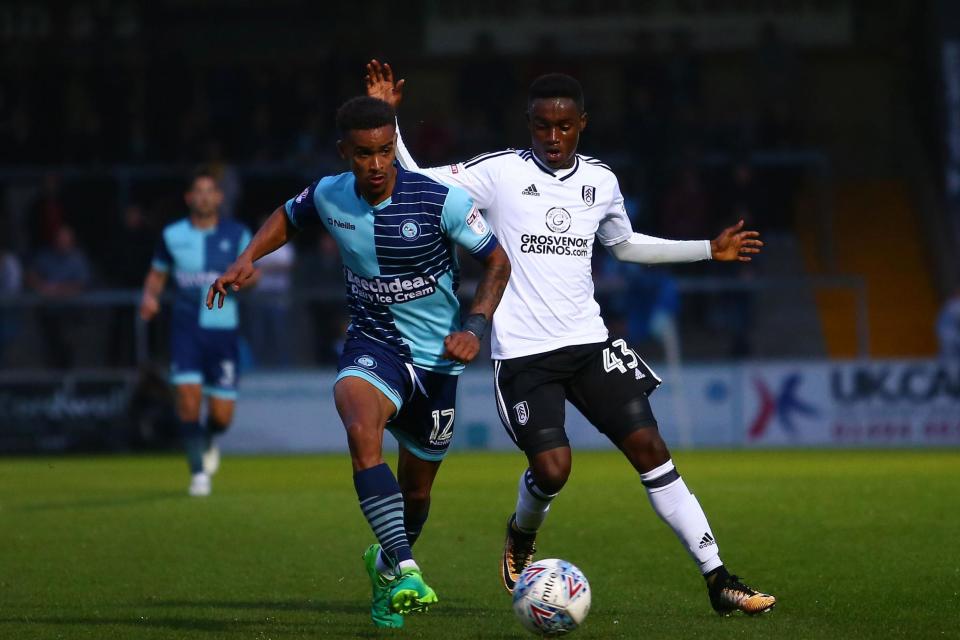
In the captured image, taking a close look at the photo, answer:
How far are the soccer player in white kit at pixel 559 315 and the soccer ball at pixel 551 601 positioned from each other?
896 mm

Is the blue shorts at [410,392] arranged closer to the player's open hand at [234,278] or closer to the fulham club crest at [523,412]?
the fulham club crest at [523,412]

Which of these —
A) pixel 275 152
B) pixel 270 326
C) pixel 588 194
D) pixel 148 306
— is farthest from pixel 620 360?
pixel 275 152

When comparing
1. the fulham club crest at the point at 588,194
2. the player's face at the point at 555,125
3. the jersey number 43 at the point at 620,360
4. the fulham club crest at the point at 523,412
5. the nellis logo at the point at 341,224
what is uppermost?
the player's face at the point at 555,125

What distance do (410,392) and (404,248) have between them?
65 centimetres

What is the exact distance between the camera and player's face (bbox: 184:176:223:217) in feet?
46.3

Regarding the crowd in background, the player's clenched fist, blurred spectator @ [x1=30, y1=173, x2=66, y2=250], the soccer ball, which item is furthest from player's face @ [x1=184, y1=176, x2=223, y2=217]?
blurred spectator @ [x1=30, y1=173, x2=66, y2=250]

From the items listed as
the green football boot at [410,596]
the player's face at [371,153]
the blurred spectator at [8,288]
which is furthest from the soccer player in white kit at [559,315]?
the blurred spectator at [8,288]

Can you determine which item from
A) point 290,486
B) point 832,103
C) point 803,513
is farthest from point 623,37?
point 803,513

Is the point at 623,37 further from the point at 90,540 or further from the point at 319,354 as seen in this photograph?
the point at 90,540

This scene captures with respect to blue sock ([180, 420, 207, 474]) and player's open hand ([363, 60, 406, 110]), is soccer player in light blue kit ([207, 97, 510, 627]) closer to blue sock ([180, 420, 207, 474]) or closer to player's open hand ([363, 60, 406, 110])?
A: player's open hand ([363, 60, 406, 110])

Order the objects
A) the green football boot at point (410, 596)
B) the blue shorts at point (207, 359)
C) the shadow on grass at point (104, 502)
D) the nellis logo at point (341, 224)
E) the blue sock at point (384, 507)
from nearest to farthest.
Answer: the green football boot at point (410, 596) → the blue sock at point (384, 507) → the nellis logo at point (341, 224) → the shadow on grass at point (104, 502) → the blue shorts at point (207, 359)

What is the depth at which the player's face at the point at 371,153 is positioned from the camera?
698 cm

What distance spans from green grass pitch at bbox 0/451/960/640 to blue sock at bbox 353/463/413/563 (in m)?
0.39

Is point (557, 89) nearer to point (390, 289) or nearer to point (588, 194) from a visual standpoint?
point (588, 194)
